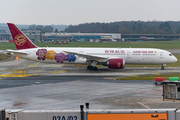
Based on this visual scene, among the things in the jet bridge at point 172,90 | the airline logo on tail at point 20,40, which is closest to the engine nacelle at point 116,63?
the airline logo on tail at point 20,40

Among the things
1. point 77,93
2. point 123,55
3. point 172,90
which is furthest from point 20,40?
point 172,90

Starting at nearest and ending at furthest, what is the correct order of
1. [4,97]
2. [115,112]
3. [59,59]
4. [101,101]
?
1. [115,112]
2. [101,101]
3. [4,97]
4. [59,59]

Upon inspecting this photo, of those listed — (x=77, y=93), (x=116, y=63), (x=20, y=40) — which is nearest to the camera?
(x=77, y=93)

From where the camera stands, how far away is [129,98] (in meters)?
28.2

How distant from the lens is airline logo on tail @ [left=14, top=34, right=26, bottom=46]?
5228 centimetres

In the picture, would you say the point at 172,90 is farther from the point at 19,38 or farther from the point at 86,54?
the point at 19,38

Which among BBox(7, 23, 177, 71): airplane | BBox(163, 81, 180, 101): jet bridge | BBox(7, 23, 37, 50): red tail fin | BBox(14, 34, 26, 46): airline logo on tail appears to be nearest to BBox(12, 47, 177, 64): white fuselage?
BBox(7, 23, 177, 71): airplane

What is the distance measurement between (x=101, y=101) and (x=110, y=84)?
10.1m

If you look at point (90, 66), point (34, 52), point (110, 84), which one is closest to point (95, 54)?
point (90, 66)

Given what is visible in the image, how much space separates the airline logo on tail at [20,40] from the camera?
2058 inches

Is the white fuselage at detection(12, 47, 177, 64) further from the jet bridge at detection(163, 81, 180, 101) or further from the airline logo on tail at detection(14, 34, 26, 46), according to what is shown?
the jet bridge at detection(163, 81, 180, 101)

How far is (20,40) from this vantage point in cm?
5244

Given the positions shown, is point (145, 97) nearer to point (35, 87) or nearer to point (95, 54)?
point (35, 87)

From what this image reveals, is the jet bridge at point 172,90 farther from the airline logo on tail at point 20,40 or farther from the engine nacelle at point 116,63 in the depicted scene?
the airline logo on tail at point 20,40
